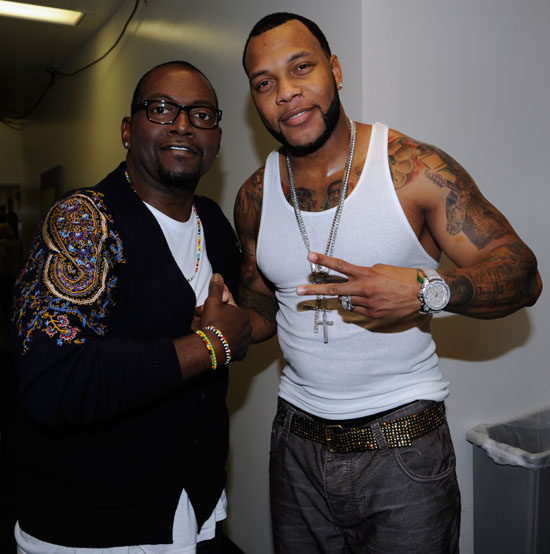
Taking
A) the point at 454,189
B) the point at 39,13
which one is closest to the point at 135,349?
the point at 454,189

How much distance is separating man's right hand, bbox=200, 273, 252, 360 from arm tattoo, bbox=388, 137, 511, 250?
21.6 inches

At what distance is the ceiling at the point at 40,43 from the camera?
13.0 ft

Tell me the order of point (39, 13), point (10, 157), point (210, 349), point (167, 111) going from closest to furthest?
point (210, 349) → point (167, 111) → point (39, 13) → point (10, 157)

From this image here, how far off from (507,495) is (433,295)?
1359 mm

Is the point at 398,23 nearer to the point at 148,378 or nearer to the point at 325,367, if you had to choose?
the point at 325,367

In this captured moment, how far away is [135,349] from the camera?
4.32 ft

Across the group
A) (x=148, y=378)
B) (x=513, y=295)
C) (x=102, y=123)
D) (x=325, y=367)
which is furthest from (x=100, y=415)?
(x=102, y=123)

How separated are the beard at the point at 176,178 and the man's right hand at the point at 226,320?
0.28 meters

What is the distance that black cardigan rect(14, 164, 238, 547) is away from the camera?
126 centimetres

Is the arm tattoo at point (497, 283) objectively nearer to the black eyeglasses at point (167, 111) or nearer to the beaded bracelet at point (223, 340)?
the beaded bracelet at point (223, 340)

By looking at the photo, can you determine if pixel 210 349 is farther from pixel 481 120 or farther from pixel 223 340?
pixel 481 120

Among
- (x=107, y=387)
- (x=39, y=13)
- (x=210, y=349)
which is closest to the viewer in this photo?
(x=107, y=387)

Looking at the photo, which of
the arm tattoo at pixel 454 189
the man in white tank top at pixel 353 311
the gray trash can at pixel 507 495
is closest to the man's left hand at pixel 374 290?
the man in white tank top at pixel 353 311

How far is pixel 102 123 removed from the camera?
4.39 metres
